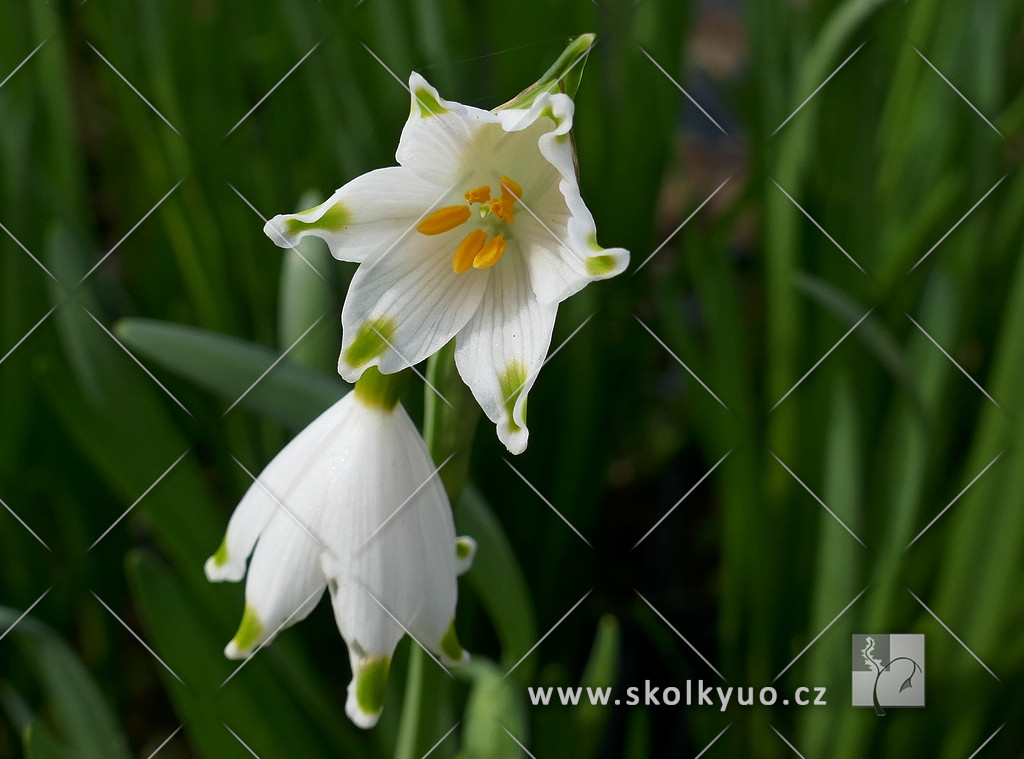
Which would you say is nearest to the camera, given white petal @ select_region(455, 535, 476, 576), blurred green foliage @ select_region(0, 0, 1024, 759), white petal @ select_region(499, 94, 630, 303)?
white petal @ select_region(499, 94, 630, 303)

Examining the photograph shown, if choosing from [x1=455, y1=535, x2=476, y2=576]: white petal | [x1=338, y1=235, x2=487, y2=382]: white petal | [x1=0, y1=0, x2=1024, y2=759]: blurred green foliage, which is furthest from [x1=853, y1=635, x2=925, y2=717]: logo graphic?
[x1=338, y1=235, x2=487, y2=382]: white petal

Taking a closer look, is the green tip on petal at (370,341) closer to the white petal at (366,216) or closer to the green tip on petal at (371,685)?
the white petal at (366,216)

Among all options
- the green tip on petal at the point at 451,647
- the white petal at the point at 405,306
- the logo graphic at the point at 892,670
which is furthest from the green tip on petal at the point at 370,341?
the logo graphic at the point at 892,670

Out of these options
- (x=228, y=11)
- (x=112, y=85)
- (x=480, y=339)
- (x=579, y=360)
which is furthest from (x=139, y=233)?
(x=480, y=339)

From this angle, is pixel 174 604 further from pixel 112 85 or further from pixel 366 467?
pixel 112 85

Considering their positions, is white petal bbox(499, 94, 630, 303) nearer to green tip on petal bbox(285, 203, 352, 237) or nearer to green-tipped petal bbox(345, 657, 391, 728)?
green tip on petal bbox(285, 203, 352, 237)

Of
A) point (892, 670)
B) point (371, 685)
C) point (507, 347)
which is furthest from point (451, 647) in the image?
point (892, 670)
